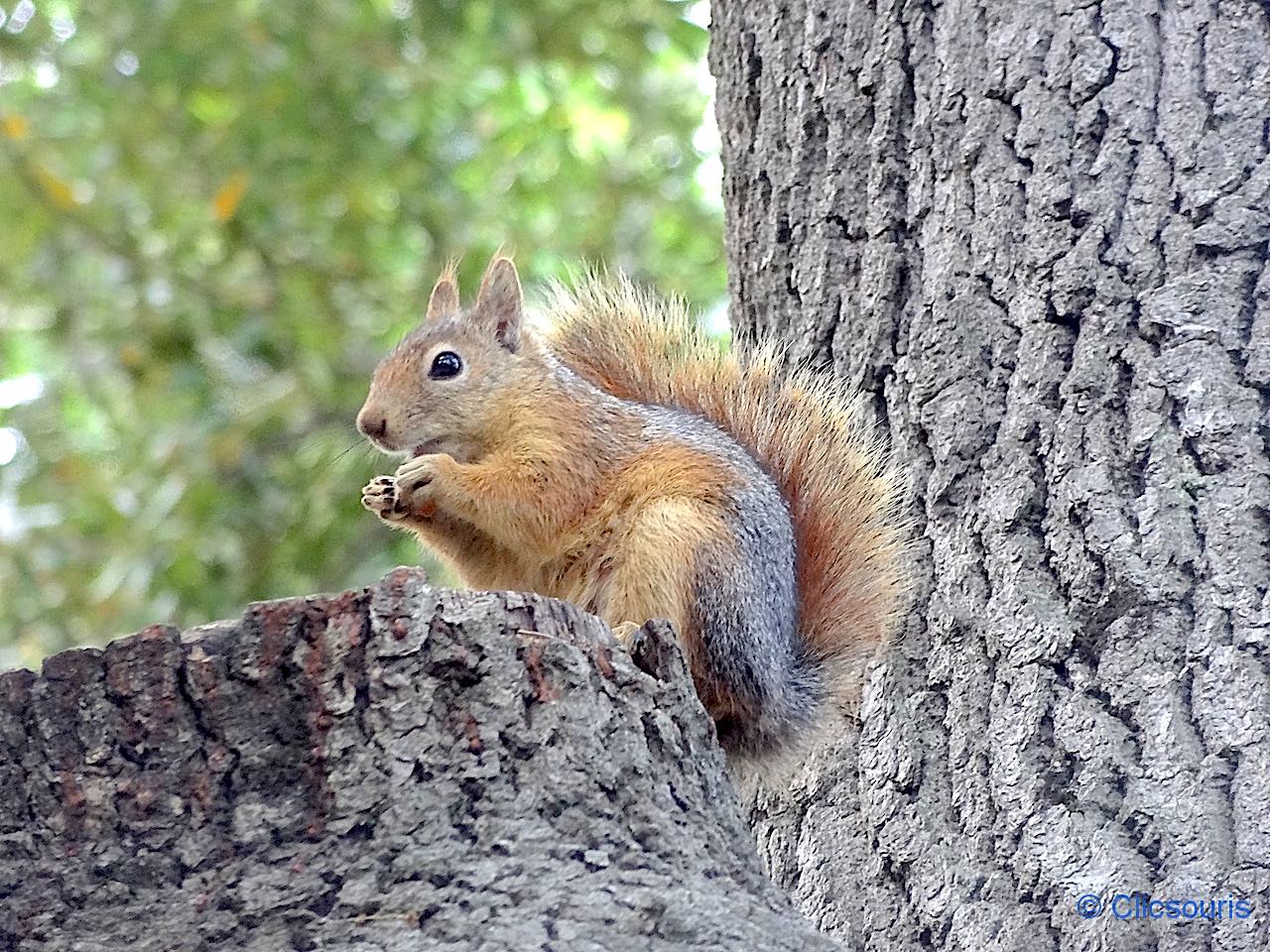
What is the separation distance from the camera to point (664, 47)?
4156mm

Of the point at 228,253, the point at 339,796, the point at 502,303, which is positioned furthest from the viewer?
the point at 228,253

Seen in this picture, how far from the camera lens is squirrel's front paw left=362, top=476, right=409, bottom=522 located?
5.99 feet

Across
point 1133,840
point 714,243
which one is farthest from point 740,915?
point 714,243

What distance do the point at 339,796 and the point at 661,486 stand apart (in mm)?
667

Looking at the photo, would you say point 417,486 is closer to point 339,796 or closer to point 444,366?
point 444,366

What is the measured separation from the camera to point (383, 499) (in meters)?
1.83

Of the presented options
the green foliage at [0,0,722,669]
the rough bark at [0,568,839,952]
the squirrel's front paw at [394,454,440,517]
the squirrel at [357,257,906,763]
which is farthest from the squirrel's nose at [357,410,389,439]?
the green foliage at [0,0,722,669]

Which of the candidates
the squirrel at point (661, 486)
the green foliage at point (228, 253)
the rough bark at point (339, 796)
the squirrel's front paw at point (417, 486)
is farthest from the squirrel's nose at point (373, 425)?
the green foliage at point (228, 253)

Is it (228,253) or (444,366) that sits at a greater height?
(228,253)

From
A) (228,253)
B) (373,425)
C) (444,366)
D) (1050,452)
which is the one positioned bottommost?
(1050,452)

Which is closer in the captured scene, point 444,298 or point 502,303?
point 502,303

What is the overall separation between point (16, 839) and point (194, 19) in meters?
2.74

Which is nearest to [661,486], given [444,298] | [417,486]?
[417,486]

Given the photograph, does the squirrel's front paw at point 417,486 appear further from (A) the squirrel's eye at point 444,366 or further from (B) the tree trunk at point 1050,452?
(B) the tree trunk at point 1050,452
